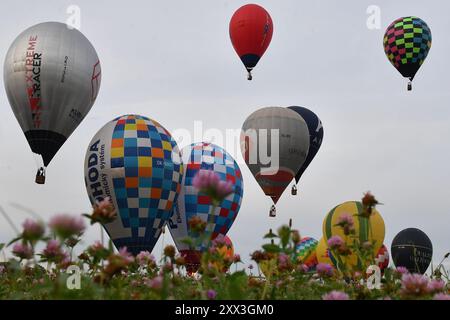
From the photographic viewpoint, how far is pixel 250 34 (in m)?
30.3

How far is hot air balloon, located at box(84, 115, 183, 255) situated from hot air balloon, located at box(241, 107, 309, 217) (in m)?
7.27

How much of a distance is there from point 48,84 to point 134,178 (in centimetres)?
539

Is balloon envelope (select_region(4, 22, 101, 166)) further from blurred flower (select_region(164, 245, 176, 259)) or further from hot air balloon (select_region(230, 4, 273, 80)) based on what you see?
blurred flower (select_region(164, 245, 176, 259))

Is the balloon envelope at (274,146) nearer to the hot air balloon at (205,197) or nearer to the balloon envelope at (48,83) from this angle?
the hot air balloon at (205,197)

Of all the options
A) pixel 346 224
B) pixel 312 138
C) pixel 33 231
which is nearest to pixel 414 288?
pixel 346 224

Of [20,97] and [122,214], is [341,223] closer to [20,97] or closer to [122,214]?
[122,214]

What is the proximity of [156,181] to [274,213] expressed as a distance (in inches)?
406

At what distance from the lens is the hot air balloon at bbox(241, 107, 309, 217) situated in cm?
→ 2834

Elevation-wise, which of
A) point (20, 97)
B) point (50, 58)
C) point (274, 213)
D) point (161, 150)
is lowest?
point (274, 213)

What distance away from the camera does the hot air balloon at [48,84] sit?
22.5 metres

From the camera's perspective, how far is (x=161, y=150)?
71.9 feet

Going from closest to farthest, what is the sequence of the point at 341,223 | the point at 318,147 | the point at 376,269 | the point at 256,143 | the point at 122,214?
the point at 376,269 → the point at 341,223 → the point at 122,214 → the point at 256,143 → the point at 318,147

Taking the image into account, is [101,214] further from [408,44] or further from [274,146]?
[408,44]
